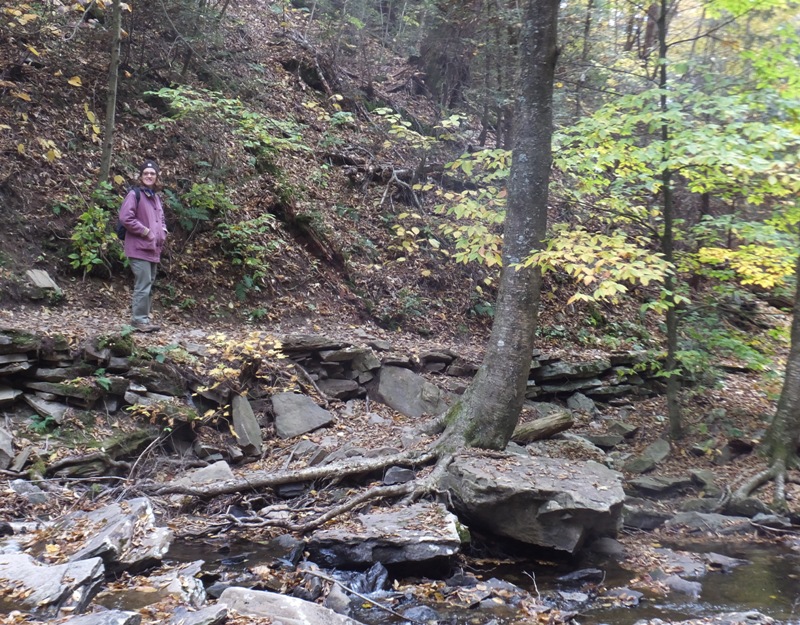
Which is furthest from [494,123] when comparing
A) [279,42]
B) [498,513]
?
[498,513]

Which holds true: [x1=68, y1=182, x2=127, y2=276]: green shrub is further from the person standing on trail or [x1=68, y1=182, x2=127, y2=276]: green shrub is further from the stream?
the stream

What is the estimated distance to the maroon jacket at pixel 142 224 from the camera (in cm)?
755

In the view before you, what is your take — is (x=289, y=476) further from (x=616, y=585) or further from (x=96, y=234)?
(x=96, y=234)

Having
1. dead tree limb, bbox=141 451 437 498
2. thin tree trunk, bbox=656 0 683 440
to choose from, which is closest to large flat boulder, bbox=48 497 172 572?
dead tree limb, bbox=141 451 437 498

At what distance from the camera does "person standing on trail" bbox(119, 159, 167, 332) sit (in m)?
7.57

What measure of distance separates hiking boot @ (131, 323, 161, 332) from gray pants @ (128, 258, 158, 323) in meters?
0.07

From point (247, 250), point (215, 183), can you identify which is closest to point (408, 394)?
point (247, 250)

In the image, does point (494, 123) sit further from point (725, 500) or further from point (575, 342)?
point (725, 500)

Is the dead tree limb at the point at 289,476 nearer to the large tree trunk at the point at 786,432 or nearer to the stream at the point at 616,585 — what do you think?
the stream at the point at 616,585

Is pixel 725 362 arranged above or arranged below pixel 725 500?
above

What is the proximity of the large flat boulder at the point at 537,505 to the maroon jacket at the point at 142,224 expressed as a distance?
5087mm

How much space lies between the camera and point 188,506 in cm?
A: 611

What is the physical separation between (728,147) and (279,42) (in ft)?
41.3

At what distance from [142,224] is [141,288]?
0.88 meters
